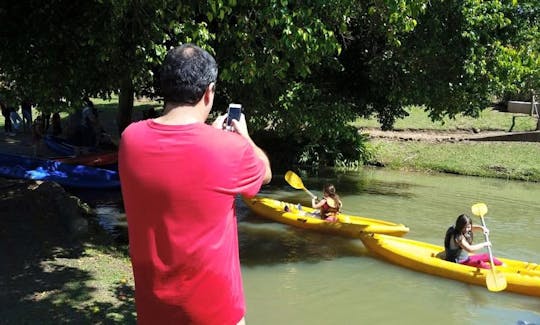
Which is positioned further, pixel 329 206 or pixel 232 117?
pixel 329 206

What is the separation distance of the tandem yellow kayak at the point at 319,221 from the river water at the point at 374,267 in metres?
0.15

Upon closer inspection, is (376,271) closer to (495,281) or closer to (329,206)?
(495,281)

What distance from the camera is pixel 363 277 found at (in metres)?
8.09

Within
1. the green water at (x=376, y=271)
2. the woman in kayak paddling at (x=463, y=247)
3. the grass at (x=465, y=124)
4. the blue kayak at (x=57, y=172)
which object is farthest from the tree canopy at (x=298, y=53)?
the grass at (x=465, y=124)

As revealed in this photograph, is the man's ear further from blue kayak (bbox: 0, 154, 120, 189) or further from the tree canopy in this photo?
blue kayak (bbox: 0, 154, 120, 189)

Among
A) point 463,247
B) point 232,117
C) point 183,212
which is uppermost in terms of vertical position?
point 232,117

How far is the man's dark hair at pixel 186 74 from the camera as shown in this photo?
77.3 inches

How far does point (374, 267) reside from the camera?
8.55 meters

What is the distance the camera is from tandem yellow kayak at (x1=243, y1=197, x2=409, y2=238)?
9.85 metres

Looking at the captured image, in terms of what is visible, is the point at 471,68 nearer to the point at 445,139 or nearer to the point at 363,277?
the point at 363,277

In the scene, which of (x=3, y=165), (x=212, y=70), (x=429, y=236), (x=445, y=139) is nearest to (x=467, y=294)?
(x=429, y=236)

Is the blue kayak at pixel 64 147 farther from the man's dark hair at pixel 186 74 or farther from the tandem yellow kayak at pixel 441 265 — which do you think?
the man's dark hair at pixel 186 74

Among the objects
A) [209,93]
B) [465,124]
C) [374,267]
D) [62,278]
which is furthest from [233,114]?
[465,124]

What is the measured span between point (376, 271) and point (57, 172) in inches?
308
